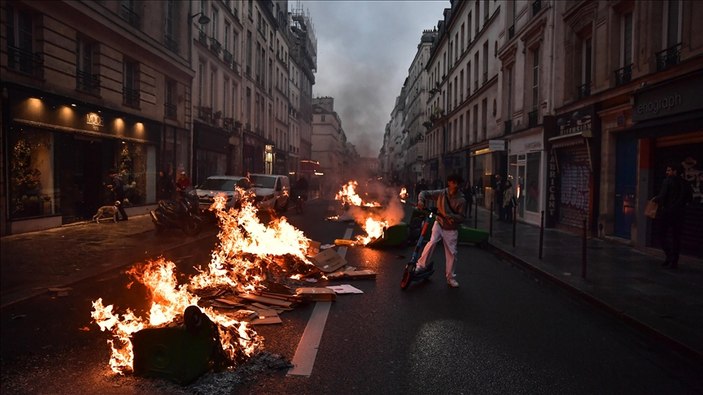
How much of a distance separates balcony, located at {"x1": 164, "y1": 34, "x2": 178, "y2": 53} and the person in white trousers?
61.1 feet

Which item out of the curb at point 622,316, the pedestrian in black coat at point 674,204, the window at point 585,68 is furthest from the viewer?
the window at point 585,68

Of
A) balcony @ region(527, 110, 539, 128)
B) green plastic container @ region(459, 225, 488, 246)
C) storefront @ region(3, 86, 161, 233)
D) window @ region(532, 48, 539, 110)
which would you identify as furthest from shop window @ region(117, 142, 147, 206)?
window @ region(532, 48, 539, 110)

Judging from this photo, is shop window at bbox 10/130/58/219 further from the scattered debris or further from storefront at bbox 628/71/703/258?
storefront at bbox 628/71/703/258

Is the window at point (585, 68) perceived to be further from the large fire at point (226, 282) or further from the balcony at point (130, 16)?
the balcony at point (130, 16)

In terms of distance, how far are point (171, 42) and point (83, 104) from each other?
27.0ft

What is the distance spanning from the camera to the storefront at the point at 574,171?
556 inches

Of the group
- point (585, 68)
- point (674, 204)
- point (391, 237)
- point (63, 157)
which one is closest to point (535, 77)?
point (585, 68)

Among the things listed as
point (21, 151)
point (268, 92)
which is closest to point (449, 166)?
point (268, 92)

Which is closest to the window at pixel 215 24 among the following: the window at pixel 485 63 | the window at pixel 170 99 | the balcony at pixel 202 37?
the balcony at pixel 202 37

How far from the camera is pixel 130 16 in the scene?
1889 cm

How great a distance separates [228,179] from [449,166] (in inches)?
910

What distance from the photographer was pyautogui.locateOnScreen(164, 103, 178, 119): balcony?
22453 millimetres

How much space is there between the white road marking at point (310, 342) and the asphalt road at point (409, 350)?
7cm

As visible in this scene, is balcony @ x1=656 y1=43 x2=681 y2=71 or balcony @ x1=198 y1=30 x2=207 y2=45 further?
balcony @ x1=198 y1=30 x2=207 y2=45
